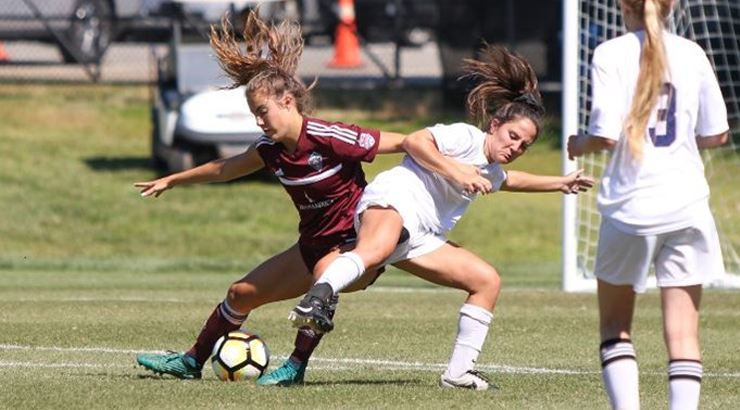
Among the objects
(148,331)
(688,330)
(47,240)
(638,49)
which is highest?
(638,49)

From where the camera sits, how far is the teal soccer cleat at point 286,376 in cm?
752

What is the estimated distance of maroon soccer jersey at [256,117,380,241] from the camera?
7.30m

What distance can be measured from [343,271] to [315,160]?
701 millimetres

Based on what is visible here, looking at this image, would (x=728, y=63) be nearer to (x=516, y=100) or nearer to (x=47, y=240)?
(x=47, y=240)

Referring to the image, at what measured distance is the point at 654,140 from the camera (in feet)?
18.5

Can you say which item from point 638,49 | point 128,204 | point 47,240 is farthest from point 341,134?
point 128,204

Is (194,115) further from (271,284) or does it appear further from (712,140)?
(712,140)

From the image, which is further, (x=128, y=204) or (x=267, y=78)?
(x=128, y=204)

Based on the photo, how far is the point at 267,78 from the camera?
738 cm

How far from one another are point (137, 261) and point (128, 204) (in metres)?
2.71

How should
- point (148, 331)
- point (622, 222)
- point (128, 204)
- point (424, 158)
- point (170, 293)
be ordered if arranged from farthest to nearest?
point (128, 204) → point (170, 293) → point (148, 331) → point (424, 158) → point (622, 222)

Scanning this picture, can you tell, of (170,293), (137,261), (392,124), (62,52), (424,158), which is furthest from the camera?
(62,52)

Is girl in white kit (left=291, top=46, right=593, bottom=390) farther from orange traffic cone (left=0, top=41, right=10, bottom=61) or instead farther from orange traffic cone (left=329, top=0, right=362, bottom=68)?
orange traffic cone (left=0, top=41, right=10, bottom=61)

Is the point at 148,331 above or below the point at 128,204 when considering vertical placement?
above
